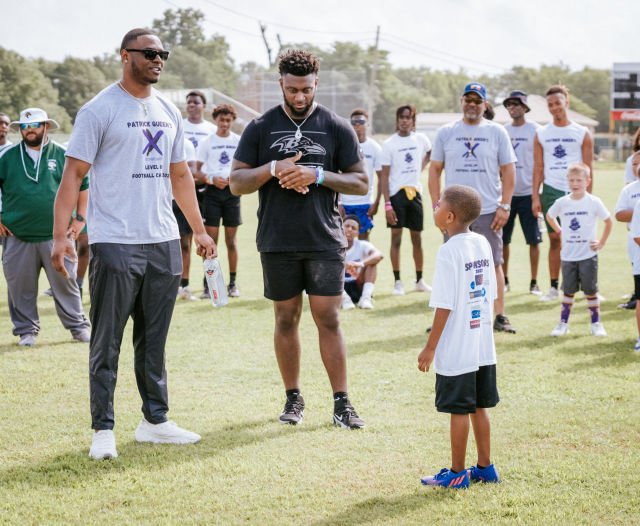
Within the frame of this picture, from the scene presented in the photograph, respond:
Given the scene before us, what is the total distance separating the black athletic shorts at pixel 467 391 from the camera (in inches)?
189

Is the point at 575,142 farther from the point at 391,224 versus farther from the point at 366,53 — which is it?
the point at 366,53

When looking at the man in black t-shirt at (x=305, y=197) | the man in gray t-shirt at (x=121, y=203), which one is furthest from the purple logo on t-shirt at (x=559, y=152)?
the man in gray t-shirt at (x=121, y=203)

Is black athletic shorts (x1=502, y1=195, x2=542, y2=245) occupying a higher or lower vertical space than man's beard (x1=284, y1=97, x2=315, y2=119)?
lower

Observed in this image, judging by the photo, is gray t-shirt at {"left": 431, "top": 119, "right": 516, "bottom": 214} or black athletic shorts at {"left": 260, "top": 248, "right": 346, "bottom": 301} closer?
→ black athletic shorts at {"left": 260, "top": 248, "right": 346, "bottom": 301}

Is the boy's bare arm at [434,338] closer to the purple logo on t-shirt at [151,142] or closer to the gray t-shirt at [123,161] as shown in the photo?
the gray t-shirt at [123,161]

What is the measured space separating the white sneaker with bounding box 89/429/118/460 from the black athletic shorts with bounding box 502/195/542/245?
742cm

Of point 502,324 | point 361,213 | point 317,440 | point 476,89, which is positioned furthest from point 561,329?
point 317,440

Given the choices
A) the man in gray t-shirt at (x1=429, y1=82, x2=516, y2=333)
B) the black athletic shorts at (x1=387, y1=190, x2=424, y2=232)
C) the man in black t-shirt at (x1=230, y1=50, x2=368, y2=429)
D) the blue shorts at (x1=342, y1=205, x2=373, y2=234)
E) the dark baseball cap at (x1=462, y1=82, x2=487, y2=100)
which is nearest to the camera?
A: the man in black t-shirt at (x1=230, y1=50, x2=368, y2=429)

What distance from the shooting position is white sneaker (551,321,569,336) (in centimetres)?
930

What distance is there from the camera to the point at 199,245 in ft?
19.8

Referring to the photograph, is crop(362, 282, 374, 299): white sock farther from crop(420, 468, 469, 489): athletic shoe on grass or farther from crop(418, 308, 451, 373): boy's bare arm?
crop(418, 308, 451, 373): boy's bare arm

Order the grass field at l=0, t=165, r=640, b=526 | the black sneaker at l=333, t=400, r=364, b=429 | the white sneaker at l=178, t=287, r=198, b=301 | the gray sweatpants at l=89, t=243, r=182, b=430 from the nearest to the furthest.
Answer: the grass field at l=0, t=165, r=640, b=526
the gray sweatpants at l=89, t=243, r=182, b=430
the black sneaker at l=333, t=400, r=364, b=429
the white sneaker at l=178, t=287, r=198, b=301

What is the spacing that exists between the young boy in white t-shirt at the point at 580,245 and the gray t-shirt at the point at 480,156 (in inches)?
41.5

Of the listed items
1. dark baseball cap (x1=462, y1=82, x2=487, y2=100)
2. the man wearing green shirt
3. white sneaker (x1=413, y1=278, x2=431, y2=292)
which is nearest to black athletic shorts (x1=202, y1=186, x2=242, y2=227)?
white sneaker (x1=413, y1=278, x2=431, y2=292)
